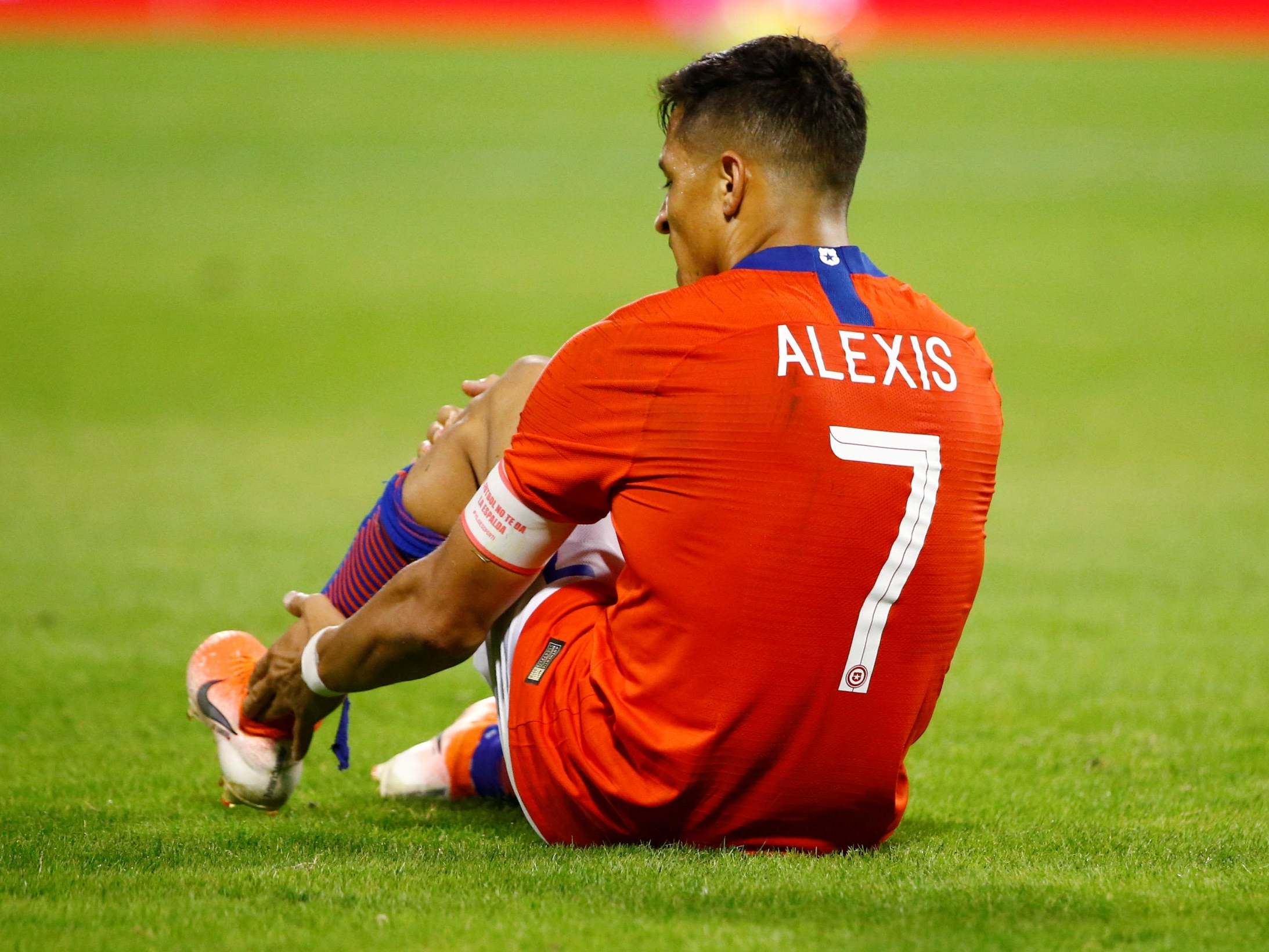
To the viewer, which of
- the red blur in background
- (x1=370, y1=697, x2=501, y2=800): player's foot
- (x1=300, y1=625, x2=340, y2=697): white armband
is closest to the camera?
(x1=300, y1=625, x2=340, y2=697): white armband

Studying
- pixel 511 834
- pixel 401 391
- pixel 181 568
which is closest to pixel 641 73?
pixel 401 391

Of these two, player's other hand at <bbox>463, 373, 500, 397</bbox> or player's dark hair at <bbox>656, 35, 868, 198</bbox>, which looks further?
player's other hand at <bbox>463, 373, 500, 397</bbox>

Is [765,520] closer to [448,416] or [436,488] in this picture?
[436,488]

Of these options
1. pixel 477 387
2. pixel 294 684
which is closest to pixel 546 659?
pixel 294 684

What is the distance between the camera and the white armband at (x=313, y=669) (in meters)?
2.96

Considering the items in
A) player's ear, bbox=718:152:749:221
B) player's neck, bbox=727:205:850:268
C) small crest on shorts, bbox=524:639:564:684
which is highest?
player's ear, bbox=718:152:749:221

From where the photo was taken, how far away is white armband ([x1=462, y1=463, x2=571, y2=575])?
103 inches

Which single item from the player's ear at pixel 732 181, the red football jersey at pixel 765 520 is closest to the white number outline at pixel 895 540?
the red football jersey at pixel 765 520

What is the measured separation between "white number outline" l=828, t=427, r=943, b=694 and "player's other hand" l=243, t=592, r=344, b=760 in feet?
3.40

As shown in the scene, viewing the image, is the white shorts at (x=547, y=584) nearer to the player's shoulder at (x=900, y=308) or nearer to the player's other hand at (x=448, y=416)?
the player's other hand at (x=448, y=416)

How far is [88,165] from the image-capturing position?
20.1 metres

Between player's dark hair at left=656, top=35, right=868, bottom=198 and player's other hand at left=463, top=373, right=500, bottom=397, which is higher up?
player's dark hair at left=656, top=35, right=868, bottom=198

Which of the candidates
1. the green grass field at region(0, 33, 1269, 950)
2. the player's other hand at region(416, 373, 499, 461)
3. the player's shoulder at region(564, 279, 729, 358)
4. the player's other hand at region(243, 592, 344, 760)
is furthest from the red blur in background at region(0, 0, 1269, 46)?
the player's shoulder at region(564, 279, 729, 358)

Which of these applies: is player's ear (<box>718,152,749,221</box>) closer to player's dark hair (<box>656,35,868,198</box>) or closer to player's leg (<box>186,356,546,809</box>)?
player's dark hair (<box>656,35,868,198</box>)
